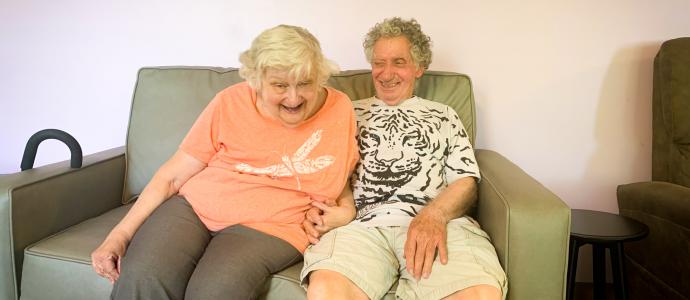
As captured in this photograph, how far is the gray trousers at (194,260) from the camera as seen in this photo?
3.58 feet


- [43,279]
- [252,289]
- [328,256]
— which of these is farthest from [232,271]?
[43,279]

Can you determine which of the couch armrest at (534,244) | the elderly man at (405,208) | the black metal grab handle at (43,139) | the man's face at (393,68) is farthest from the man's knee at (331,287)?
the black metal grab handle at (43,139)

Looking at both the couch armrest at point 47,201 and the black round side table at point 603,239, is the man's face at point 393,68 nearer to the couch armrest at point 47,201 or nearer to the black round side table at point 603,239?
the black round side table at point 603,239

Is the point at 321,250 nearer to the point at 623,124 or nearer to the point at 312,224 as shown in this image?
the point at 312,224

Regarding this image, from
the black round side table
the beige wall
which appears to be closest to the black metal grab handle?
the beige wall

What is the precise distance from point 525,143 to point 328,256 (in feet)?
3.87

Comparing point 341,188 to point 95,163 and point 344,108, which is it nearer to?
point 344,108

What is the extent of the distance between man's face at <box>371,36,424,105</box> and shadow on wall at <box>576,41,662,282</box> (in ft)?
2.97

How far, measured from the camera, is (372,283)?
1133 millimetres

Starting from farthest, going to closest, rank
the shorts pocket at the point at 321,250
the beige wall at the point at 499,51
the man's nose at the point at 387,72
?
the beige wall at the point at 499,51, the man's nose at the point at 387,72, the shorts pocket at the point at 321,250

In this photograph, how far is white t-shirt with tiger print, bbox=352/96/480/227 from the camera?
4.75 feet

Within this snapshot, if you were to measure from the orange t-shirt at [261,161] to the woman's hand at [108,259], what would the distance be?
0.22 meters

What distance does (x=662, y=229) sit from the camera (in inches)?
60.7

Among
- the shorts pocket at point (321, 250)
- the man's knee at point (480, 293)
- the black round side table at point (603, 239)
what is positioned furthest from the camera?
the black round side table at point (603, 239)
